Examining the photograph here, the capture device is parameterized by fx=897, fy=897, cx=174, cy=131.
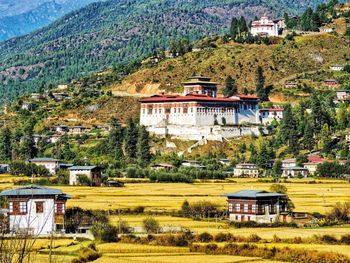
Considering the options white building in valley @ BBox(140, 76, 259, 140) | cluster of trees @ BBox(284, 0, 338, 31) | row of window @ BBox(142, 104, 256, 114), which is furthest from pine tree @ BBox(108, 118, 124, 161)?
cluster of trees @ BBox(284, 0, 338, 31)

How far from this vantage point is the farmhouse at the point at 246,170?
115 m

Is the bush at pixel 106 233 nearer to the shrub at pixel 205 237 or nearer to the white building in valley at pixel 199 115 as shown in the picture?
the shrub at pixel 205 237

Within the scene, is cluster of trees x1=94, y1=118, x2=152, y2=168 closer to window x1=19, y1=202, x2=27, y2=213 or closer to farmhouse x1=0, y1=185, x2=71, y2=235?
farmhouse x1=0, y1=185, x2=71, y2=235

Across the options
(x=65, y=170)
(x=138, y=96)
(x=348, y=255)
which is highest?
(x=138, y=96)

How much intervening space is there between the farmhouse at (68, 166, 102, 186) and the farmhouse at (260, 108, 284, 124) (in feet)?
155

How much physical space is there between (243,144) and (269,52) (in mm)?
46189

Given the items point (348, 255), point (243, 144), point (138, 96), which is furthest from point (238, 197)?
point (138, 96)

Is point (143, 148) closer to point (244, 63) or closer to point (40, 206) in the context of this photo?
point (244, 63)

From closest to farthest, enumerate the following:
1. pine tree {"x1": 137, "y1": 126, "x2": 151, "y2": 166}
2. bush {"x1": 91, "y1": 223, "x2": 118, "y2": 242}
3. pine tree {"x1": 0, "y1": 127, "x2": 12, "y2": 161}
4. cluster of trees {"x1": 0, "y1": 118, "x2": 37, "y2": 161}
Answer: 1. bush {"x1": 91, "y1": 223, "x2": 118, "y2": 242}
2. pine tree {"x1": 137, "y1": 126, "x2": 151, "y2": 166}
3. cluster of trees {"x1": 0, "y1": 118, "x2": 37, "y2": 161}
4. pine tree {"x1": 0, "y1": 127, "x2": 12, "y2": 161}

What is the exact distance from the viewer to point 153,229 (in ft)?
198

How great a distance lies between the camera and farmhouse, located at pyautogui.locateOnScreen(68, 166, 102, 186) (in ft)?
337

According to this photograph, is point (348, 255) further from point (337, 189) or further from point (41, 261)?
point (337, 189)

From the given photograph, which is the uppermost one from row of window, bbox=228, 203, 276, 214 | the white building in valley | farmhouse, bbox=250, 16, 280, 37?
farmhouse, bbox=250, 16, 280, 37

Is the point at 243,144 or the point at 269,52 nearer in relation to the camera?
the point at 243,144
